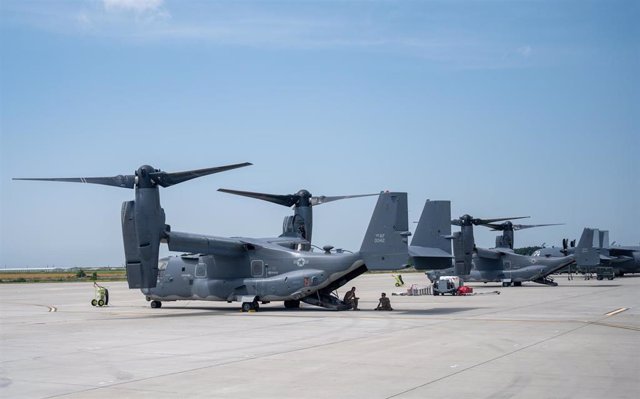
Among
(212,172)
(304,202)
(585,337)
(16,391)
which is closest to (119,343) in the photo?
(16,391)

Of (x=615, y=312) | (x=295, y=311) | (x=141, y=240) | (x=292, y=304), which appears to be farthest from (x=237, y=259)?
(x=615, y=312)

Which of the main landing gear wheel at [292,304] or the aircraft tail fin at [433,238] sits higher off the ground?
the aircraft tail fin at [433,238]

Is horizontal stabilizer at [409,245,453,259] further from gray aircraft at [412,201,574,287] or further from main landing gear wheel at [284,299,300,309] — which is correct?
gray aircraft at [412,201,574,287]

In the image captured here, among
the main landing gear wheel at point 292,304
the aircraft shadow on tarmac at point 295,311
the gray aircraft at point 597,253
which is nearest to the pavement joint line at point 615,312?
the aircraft shadow on tarmac at point 295,311

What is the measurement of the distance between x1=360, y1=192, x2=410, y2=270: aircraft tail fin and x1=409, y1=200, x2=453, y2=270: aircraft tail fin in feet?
10.2

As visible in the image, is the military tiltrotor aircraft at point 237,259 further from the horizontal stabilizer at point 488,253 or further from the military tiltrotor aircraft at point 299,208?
the horizontal stabilizer at point 488,253

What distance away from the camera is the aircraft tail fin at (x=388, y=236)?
28594mm

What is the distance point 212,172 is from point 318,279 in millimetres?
6457

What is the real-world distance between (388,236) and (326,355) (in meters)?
12.6

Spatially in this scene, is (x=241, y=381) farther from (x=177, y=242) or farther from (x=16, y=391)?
(x=177, y=242)

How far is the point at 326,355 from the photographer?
654 inches

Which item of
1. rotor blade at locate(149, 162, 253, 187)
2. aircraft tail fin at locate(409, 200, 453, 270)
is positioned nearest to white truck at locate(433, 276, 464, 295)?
aircraft tail fin at locate(409, 200, 453, 270)

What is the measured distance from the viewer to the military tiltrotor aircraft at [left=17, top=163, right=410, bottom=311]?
28781mm

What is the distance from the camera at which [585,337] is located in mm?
20016
